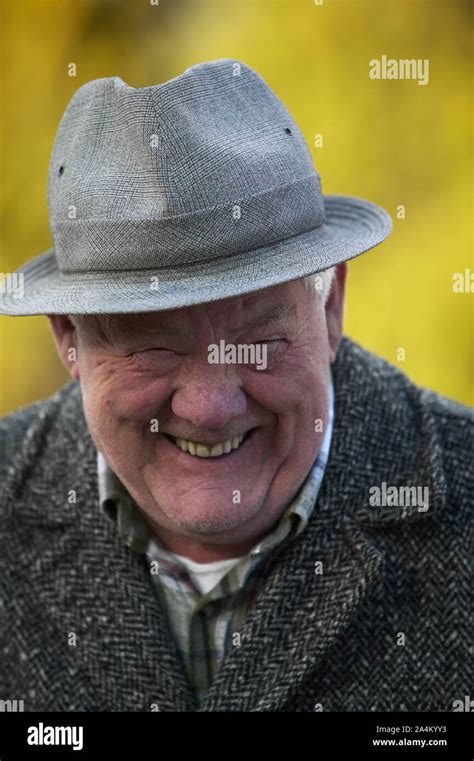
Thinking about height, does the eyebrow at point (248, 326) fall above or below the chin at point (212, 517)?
above

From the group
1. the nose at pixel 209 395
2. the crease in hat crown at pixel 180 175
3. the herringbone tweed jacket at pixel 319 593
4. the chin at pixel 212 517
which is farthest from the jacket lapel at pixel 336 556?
the crease in hat crown at pixel 180 175

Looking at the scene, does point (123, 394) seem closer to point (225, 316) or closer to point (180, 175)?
point (225, 316)

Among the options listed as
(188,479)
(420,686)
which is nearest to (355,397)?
(188,479)

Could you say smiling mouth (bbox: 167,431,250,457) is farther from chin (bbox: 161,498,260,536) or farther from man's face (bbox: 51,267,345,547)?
chin (bbox: 161,498,260,536)

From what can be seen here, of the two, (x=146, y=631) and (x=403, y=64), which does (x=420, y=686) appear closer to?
(x=146, y=631)

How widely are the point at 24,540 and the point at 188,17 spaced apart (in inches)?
143

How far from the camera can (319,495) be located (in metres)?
2.49

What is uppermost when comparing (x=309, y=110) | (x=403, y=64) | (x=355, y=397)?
(x=403, y=64)

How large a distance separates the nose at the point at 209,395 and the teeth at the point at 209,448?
108 mm

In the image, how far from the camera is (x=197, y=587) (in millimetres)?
2541

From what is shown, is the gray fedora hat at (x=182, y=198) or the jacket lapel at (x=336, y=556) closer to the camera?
the gray fedora hat at (x=182, y=198)

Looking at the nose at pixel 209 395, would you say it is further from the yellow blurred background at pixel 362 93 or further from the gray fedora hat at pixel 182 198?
the yellow blurred background at pixel 362 93

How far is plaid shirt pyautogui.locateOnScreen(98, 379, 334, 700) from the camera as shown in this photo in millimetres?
2473

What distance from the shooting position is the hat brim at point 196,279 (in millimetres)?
2053
